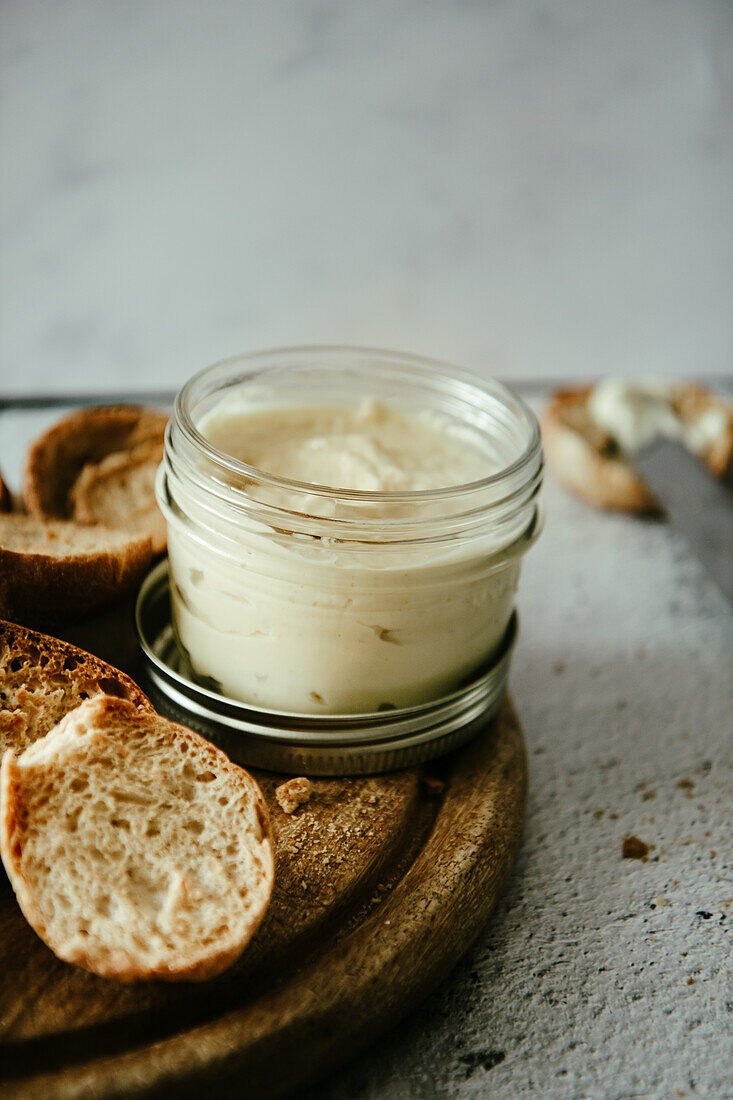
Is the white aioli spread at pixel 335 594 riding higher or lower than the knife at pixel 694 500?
higher

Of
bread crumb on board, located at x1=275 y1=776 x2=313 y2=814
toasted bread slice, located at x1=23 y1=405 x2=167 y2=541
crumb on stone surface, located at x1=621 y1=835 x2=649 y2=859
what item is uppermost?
toasted bread slice, located at x1=23 y1=405 x2=167 y2=541

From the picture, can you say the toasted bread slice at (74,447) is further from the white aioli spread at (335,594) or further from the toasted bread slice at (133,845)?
the toasted bread slice at (133,845)

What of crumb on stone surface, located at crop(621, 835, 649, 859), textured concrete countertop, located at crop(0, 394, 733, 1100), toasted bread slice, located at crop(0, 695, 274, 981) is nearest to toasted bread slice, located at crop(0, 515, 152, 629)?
toasted bread slice, located at crop(0, 695, 274, 981)

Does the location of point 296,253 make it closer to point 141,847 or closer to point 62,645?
point 62,645

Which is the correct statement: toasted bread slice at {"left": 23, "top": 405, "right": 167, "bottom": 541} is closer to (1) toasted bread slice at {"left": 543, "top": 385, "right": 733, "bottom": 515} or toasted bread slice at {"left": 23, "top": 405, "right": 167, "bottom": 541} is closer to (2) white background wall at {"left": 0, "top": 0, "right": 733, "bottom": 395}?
(2) white background wall at {"left": 0, "top": 0, "right": 733, "bottom": 395}

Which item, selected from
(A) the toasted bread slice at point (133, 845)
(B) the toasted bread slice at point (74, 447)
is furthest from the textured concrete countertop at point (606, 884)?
(B) the toasted bread slice at point (74, 447)

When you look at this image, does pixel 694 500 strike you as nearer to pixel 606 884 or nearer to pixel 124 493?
pixel 606 884
